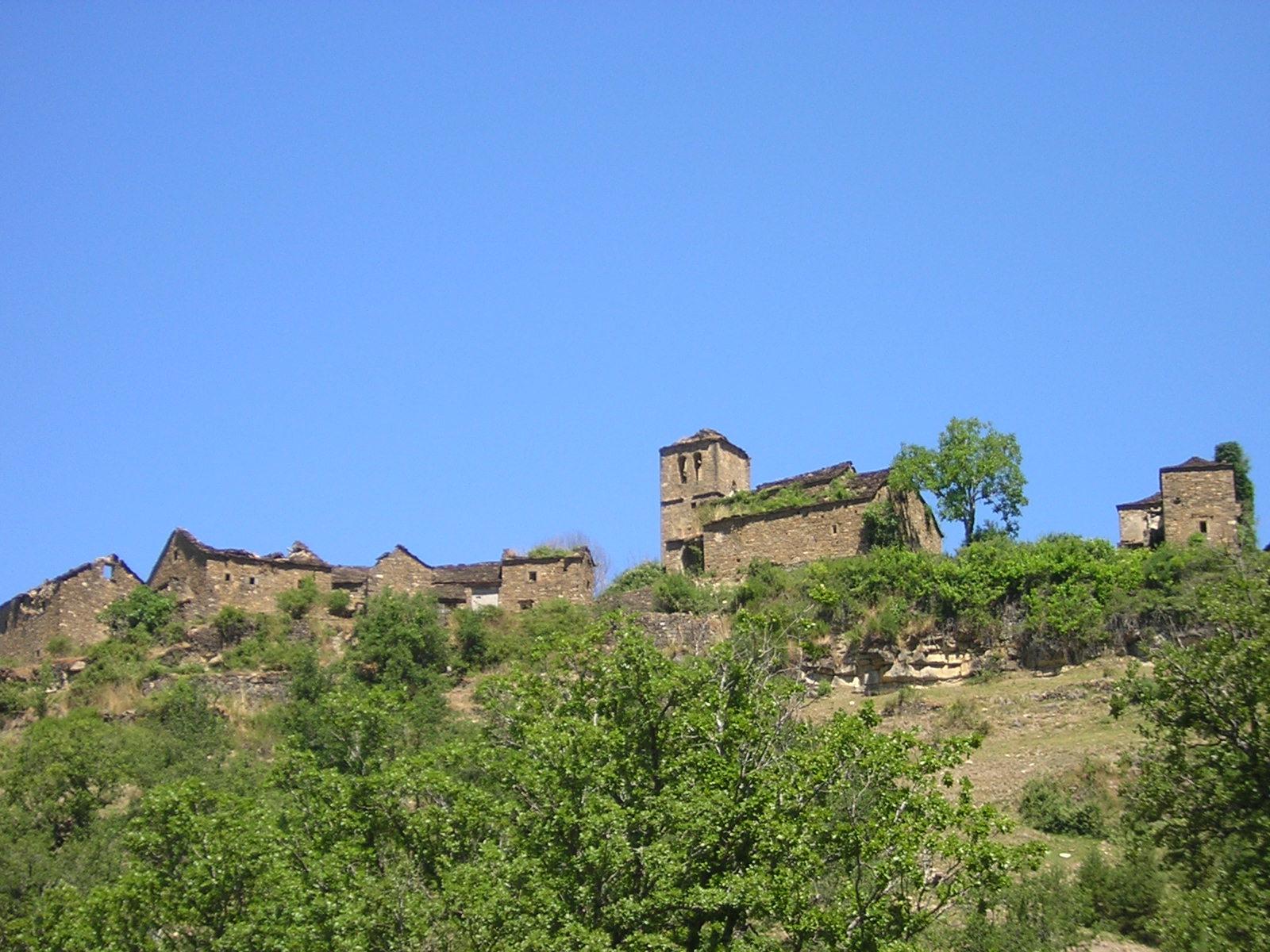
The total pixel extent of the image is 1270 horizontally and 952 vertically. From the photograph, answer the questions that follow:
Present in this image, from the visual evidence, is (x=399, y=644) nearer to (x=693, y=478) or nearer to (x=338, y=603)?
(x=338, y=603)

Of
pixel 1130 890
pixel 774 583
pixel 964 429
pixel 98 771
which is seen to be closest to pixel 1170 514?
pixel 964 429

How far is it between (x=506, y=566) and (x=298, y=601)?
7232 millimetres

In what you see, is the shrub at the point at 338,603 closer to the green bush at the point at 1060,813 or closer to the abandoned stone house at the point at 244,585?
the abandoned stone house at the point at 244,585

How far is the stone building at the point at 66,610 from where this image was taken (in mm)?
57062

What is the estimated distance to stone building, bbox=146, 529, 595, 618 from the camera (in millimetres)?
58125

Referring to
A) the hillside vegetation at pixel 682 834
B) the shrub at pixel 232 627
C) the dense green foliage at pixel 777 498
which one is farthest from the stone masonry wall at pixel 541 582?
the hillside vegetation at pixel 682 834

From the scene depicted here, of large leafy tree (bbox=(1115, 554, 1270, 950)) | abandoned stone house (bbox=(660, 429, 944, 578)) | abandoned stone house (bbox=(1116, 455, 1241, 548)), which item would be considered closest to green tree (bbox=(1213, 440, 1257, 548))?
abandoned stone house (bbox=(1116, 455, 1241, 548))

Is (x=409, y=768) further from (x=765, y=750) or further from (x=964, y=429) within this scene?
(x=964, y=429)

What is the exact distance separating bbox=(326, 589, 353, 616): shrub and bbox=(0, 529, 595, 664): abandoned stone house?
0.21 m

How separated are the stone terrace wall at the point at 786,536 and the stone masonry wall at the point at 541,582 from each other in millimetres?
4469

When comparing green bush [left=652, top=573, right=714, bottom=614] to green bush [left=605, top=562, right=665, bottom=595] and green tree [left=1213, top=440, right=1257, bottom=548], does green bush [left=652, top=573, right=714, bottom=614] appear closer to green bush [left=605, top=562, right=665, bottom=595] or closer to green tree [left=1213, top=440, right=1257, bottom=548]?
green bush [left=605, top=562, right=665, bottom=595]

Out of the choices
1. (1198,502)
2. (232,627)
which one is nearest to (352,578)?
(232,627)

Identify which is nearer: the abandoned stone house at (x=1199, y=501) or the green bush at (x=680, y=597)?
the abandoned stone house at (x=1199, y=501)

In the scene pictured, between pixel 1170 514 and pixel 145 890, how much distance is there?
3605 cm
